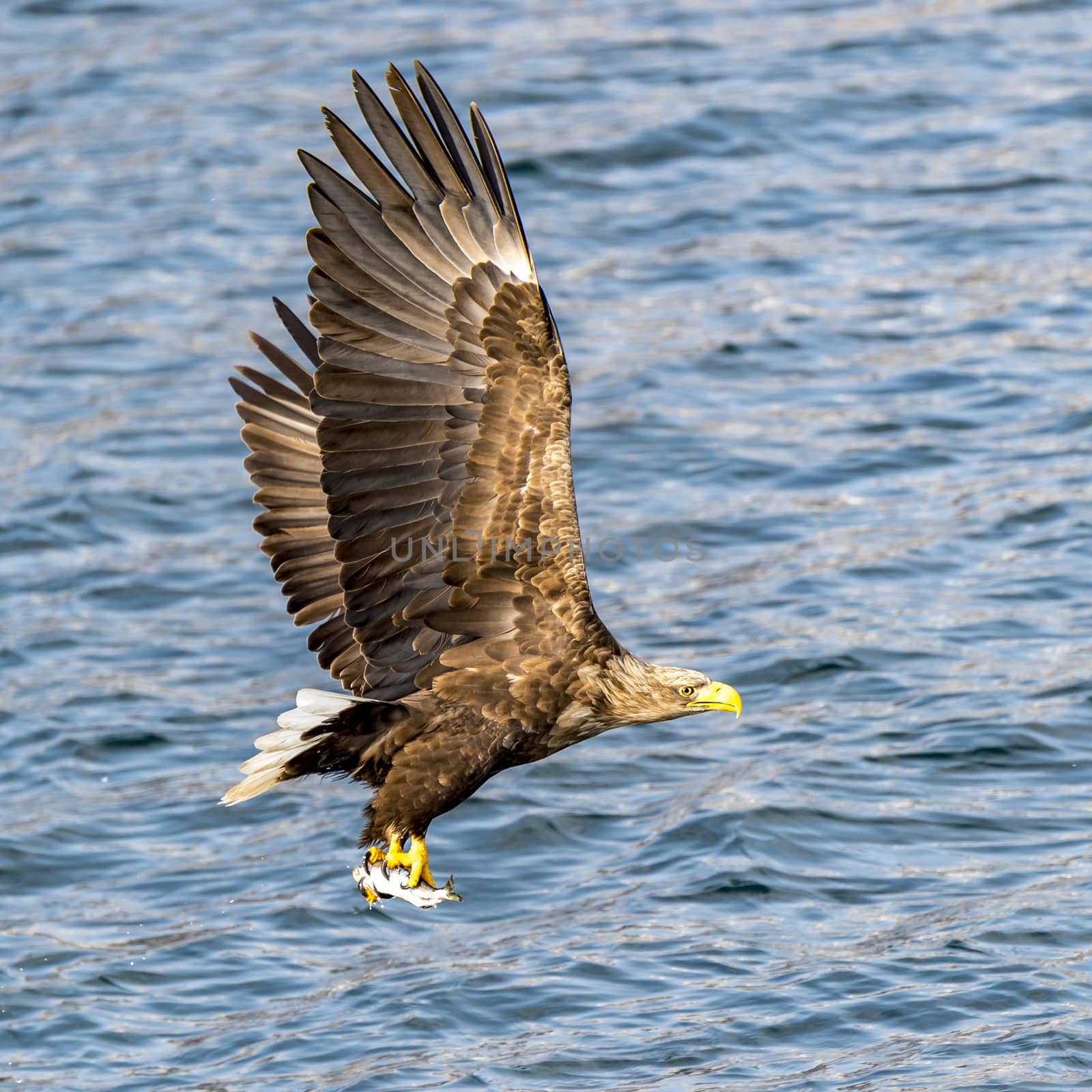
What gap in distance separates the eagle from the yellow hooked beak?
8 cm

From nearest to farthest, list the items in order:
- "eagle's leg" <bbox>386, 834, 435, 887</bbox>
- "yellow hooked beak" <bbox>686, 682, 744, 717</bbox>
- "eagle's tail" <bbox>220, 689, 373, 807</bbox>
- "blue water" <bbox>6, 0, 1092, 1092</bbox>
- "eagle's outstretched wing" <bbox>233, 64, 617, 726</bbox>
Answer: "eagle's outstretched wing" <bbox>233, 64, 617, 726</bbox>, "eagle's tail" <bbox>220, 689, 373, 807</bbox>, "eagle's leg" <bbox>386, 834, 435, 887</bbox>, "yellow hooked beak" <bbox>686, 682, 744, 717</bbox>, "blue water" <bbox>6, 0, 1092, 1092</bbox>

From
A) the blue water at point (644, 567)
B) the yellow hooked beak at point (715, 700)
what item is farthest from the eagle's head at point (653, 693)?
the blue water at point (644, 567)

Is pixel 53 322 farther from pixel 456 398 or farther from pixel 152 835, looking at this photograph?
pixel 456 398

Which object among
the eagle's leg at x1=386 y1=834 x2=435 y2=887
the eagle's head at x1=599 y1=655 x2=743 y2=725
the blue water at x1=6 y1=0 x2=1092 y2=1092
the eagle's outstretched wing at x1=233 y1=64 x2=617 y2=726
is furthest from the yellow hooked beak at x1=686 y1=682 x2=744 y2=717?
the blue water at x1=6 y1=0 x2=1092 y2=1092

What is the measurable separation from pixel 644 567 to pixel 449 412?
467cm

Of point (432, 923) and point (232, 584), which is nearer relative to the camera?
point (432, 923)

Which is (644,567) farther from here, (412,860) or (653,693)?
(412,860)

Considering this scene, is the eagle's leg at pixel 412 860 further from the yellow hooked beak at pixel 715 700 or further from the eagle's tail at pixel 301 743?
the yellow hooked beak at pixel 715 700

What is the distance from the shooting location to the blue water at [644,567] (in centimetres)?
754

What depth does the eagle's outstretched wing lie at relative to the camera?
6.02m

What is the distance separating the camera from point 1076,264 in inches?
512

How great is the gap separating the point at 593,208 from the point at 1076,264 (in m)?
3.47

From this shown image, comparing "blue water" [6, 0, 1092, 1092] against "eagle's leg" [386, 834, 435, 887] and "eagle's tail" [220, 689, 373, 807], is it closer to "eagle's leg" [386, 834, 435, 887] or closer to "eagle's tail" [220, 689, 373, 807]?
"eagle's leg" [386, 834, 435, 887]

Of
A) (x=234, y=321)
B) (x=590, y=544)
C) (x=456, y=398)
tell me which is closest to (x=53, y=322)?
(x=234, y=321)
